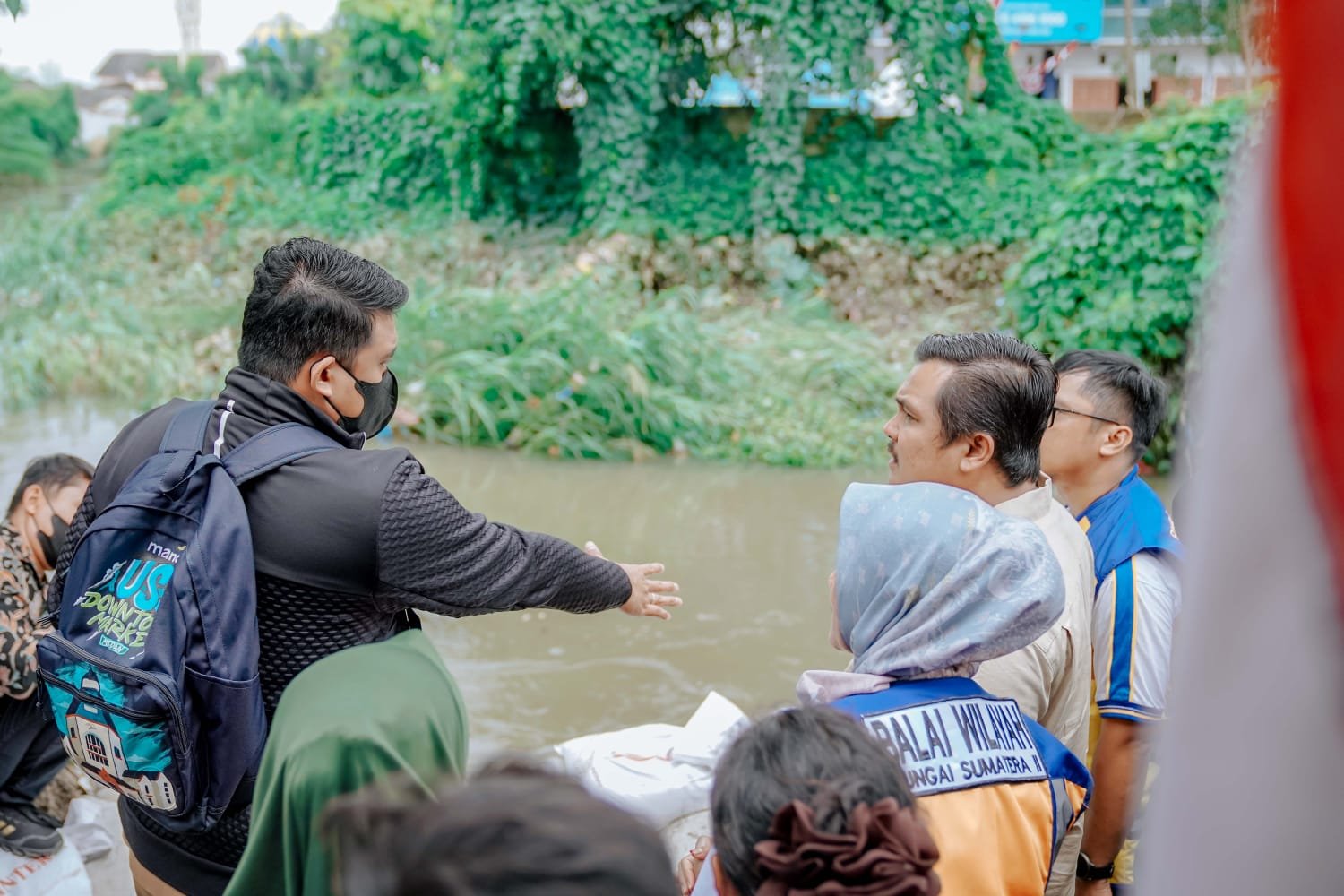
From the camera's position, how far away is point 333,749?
51.4 inches

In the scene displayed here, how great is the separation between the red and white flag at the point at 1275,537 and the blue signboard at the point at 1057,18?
2354 centimetres

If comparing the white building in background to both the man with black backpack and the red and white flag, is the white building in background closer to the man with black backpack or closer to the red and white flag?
the man with black backpack

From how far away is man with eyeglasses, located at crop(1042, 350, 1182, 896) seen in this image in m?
2.17

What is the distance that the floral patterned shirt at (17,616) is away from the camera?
245cm

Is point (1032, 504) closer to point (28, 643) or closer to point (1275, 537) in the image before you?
point (1275, 537)

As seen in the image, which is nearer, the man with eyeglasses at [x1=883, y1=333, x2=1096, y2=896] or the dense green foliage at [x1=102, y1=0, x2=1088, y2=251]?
the man with eyeglasses at [x1=883, y1=333, x2=1096, y2=896]

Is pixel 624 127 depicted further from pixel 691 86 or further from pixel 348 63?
pixel 348 63

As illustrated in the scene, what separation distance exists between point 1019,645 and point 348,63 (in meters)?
15.8

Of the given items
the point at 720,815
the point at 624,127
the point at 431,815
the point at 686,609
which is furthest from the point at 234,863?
the point at 624,127

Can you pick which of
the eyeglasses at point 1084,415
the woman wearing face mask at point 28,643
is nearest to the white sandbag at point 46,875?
the woman wearing face mask at point 28,643

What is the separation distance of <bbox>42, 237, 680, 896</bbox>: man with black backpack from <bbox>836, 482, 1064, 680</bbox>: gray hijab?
624 millimetres

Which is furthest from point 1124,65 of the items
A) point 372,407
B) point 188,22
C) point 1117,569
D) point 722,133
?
point 188,22

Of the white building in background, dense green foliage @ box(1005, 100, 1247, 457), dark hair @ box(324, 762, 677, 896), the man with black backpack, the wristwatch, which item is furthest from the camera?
the white building in background

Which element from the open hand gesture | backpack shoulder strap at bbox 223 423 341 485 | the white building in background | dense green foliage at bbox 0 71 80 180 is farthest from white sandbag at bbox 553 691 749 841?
dense green foliage at bbox 0 71 80 180
